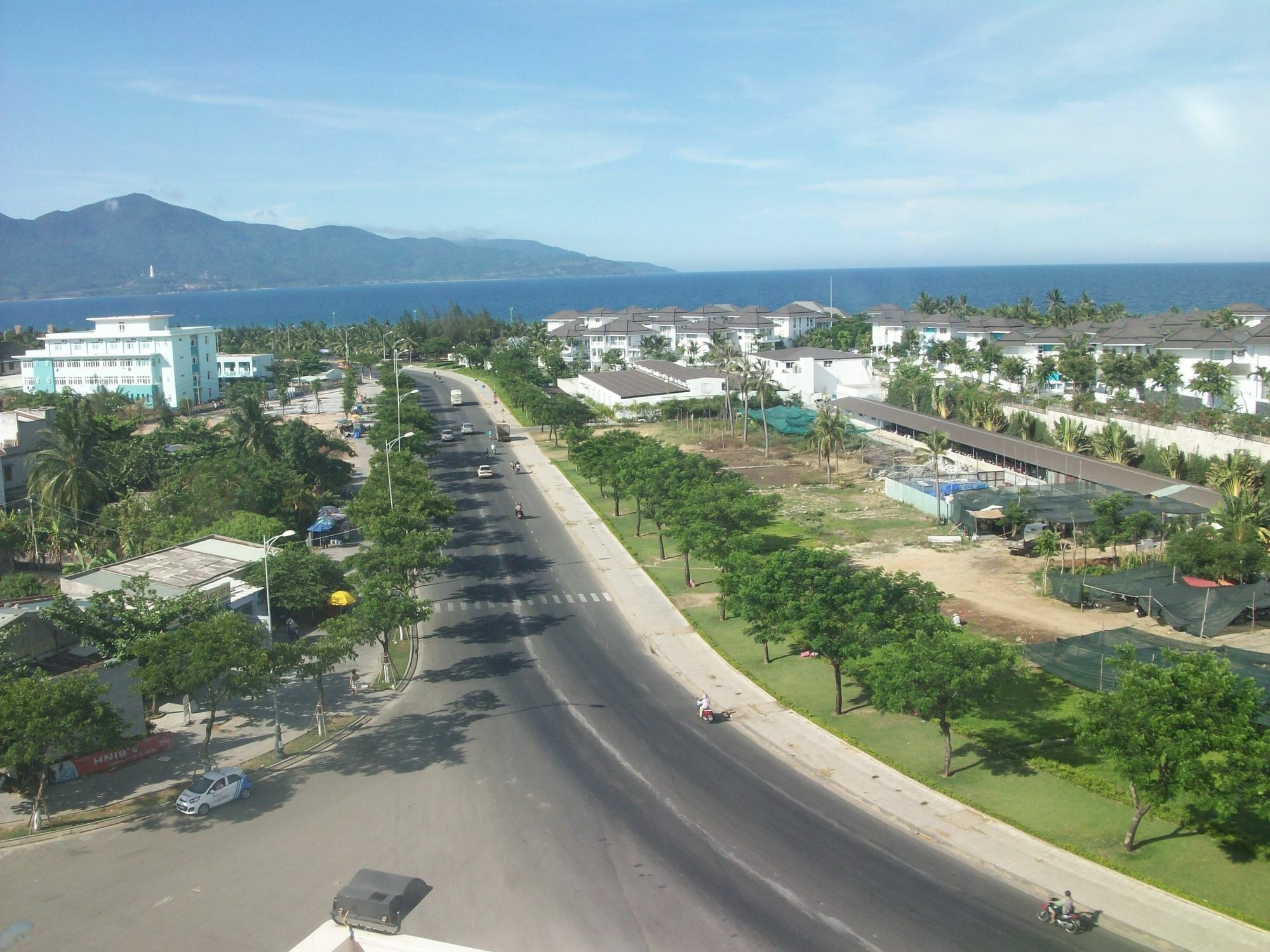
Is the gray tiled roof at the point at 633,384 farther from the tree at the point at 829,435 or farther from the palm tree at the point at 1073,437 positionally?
the palm tree at the point at 1073,437

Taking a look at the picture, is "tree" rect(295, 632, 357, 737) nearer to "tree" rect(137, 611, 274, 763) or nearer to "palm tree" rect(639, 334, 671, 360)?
"tree" rect(137, 611, 274, 763)

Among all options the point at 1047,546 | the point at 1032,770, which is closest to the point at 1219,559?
the point at 1047,546

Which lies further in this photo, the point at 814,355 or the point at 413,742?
the point at 814,355

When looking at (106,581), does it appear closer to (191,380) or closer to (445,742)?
(445,742)

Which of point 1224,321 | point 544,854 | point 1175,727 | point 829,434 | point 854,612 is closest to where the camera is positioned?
point 1175,727

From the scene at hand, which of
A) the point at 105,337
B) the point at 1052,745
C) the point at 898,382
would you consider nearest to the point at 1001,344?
the point at 898,382

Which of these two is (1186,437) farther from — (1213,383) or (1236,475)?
(1213,383)

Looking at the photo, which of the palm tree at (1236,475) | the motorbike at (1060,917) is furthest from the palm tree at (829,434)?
the motorbike at (1060,917)

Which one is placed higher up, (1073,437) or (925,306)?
(925,306)
